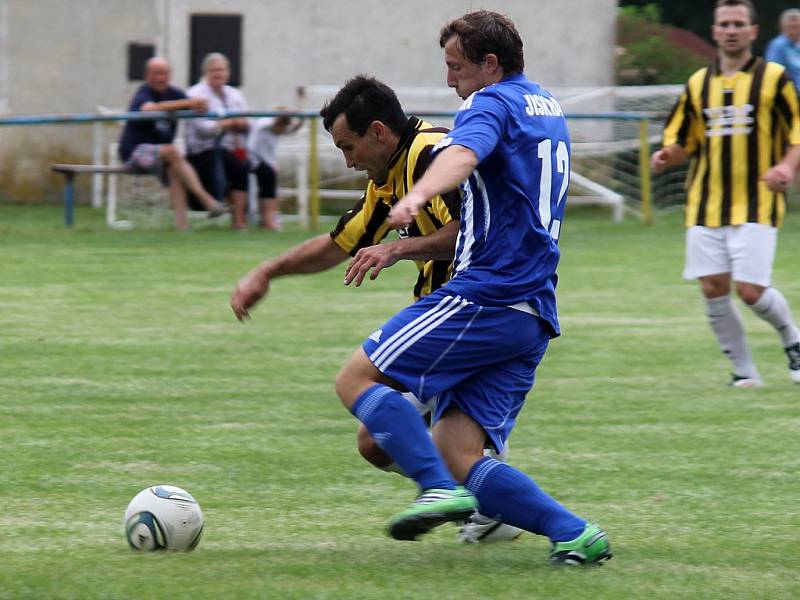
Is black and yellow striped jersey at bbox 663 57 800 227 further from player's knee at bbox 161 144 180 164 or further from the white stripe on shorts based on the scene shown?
player's knee at bbox 161 144 180 164

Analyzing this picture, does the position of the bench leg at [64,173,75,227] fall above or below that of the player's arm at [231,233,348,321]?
below

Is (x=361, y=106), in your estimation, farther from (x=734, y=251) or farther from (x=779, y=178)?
(x=734, y=251)

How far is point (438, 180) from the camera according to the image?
13.6 ft

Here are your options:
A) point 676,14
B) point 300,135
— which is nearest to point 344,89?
point 300,135

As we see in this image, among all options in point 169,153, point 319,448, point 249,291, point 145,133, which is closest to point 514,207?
point 249,291

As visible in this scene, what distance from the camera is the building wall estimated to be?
2109 centimetres

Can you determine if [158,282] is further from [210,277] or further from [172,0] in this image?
[172,0]

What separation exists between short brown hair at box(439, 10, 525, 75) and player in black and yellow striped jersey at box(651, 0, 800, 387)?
351 centimetres

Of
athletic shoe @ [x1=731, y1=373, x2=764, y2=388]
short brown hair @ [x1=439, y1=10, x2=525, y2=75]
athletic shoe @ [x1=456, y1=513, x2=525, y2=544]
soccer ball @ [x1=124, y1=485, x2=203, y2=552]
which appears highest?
short brown hair @ [x1=439, y1=10, x2=525, y2=75]

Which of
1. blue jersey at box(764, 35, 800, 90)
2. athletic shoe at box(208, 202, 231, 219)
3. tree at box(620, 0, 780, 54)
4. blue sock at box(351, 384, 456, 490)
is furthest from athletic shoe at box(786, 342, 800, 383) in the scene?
tree at box(620, 0, 780, 54)

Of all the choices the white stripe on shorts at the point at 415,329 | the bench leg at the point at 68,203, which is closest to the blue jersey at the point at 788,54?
the bench leg at the point at 68,203

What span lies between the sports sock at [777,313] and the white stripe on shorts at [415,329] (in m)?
4.06

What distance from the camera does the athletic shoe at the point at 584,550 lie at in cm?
460

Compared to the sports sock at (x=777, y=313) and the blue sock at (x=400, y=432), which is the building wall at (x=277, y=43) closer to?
the sports sock at (x=777, y=313)
